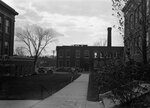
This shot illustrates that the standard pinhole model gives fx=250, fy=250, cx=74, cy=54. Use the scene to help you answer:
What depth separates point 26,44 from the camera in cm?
7188

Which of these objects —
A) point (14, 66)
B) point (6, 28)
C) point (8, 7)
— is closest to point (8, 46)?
point (6, 28)

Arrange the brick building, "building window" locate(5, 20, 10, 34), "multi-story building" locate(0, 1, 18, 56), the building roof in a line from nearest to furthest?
the brick building
the building roof
"multi-story building" locate(0, 1, 18, 56)
"building window" locate(5, 20, 10, 34)

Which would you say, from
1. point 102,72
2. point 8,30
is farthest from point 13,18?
point 102,72

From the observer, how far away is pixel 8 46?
3794 centimetres

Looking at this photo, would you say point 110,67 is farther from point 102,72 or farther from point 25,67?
point 25,67

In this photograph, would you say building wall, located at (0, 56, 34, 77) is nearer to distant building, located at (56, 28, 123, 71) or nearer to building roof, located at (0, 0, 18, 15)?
building roof, located at (0, 0, 18, 15)

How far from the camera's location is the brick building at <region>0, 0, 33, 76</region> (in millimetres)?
34219

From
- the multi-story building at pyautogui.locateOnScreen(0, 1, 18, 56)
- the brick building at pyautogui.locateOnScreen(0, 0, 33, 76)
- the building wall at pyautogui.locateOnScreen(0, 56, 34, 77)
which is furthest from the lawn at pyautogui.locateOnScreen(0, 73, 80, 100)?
the multi-story building at pyautogui.locateOnScreen(0, 1, 18, 56)

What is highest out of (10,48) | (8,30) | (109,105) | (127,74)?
(8,30)

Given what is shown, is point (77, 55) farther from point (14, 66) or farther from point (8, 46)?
point (14, 66)

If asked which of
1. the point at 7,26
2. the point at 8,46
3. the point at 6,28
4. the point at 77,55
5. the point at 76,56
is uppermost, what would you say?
the point at 7,26

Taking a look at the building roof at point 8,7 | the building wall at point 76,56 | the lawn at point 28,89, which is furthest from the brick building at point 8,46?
the building wall at point 76,56

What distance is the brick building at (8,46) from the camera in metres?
34.2

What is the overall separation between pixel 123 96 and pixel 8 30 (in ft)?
101
